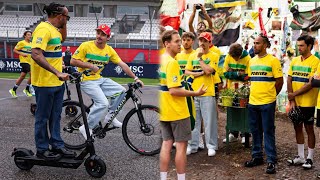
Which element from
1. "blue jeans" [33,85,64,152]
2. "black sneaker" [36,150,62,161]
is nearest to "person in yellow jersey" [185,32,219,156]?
"blue jeans" [33,85,64,152]

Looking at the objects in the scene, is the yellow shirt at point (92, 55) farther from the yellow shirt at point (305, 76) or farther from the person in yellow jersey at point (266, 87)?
the yellow shirt at point (305, 76)

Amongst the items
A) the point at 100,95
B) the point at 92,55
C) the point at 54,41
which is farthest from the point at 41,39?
the point at 100,95

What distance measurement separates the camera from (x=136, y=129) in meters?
5.80

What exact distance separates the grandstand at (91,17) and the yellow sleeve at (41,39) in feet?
85.8

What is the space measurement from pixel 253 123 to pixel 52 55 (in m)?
2.45

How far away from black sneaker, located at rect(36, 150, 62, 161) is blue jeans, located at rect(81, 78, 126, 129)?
2.73 ft

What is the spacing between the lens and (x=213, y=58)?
6035 mm

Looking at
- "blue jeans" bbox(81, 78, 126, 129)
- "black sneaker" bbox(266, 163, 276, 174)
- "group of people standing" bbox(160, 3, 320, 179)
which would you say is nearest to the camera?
"group of people standing" bbox(160, 3, 320, 179)

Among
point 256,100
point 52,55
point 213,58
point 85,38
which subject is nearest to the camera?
point 52,55

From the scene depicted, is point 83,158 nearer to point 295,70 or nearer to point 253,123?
point 253,123

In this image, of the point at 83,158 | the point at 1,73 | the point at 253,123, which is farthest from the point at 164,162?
the point at 1,73

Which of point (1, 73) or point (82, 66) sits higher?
point (82, 66)

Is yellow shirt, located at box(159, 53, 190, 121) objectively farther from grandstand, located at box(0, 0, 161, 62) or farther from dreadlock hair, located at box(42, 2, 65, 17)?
grandstand, located at box(0, 0, 161, 62)

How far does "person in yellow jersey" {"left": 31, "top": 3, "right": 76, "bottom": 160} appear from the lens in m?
4.65
